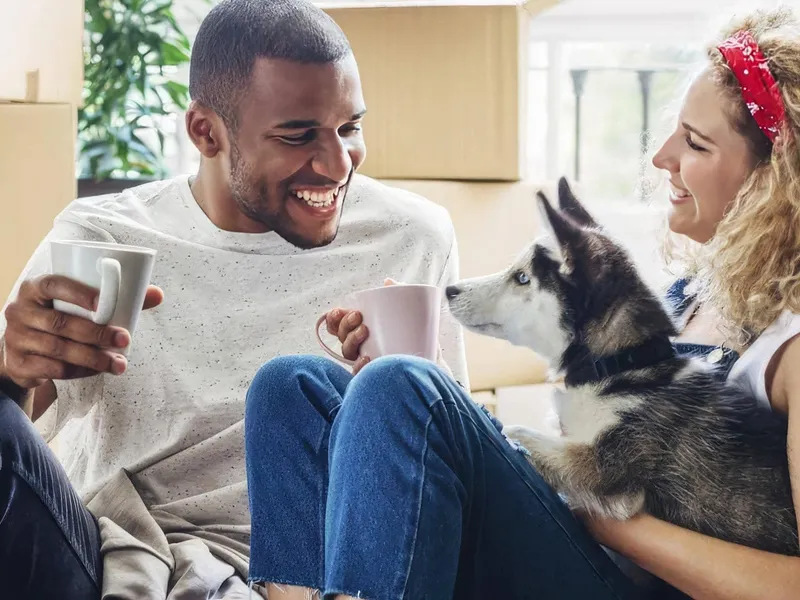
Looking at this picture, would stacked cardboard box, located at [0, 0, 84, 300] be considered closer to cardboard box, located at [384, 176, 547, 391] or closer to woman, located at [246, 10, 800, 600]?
cardboard box, located at [384, 176, 547, 391]

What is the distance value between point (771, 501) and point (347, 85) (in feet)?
2.74

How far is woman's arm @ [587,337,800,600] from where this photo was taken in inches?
37.0

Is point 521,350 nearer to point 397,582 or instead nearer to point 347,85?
point 347,85

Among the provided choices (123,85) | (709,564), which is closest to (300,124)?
(709,564)

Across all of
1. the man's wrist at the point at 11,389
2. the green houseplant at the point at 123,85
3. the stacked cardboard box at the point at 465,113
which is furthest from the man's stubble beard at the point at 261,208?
the green houseplant at the point at 123,85

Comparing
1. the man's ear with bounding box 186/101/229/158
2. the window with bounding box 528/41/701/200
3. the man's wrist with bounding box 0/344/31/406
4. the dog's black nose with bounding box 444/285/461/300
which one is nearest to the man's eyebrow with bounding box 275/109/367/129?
the man's ear with bounding box 186/101/229/158

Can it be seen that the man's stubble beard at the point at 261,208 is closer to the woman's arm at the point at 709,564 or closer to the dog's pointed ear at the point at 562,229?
the dog's pointed ear at the point at 562,229

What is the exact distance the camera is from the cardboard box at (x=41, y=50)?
1795 millimetres

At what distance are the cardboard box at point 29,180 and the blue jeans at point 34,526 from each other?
821 millimetres

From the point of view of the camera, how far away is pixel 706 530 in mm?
1036

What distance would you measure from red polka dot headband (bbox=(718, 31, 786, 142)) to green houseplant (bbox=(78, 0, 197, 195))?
1.71 m

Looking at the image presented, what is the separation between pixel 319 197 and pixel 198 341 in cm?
28

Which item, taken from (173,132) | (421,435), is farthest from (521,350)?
(173,132)

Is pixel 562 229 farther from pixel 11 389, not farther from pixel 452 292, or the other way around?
pixel 11 389
